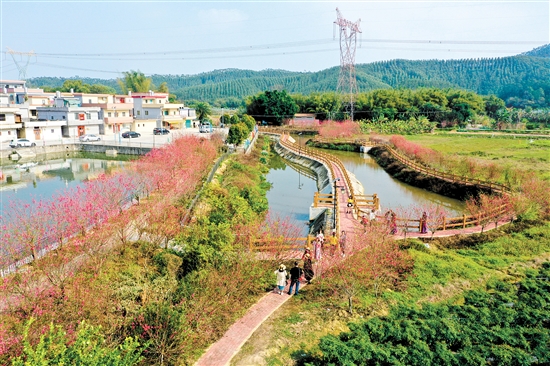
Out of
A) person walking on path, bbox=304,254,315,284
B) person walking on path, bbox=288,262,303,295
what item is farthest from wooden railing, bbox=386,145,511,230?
person walking on path, bbox=288,262,303,295

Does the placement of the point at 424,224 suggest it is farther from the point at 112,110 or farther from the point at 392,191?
the point at 112,110

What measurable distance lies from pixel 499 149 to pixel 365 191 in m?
23.5

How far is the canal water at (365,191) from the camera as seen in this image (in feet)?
83.3

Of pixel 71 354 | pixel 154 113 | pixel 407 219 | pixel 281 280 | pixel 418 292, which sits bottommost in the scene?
pixel 418 292

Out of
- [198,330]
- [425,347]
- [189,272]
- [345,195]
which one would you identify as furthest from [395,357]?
[345,195]

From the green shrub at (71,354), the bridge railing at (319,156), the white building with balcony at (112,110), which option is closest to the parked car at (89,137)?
the white building with balcony at (112,110)

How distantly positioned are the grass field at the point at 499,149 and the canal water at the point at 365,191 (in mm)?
8293

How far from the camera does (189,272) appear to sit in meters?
12.2

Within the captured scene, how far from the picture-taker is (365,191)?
30.3 meters

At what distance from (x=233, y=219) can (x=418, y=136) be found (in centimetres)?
5050

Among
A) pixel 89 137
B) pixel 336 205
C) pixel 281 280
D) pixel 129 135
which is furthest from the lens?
pixel 129 135

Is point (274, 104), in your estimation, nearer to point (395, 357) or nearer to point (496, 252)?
point (496, 252)

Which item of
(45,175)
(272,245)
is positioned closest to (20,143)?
(45,175)

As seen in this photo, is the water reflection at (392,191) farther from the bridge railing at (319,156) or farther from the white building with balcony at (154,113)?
the white building with balcony at (154,113)
